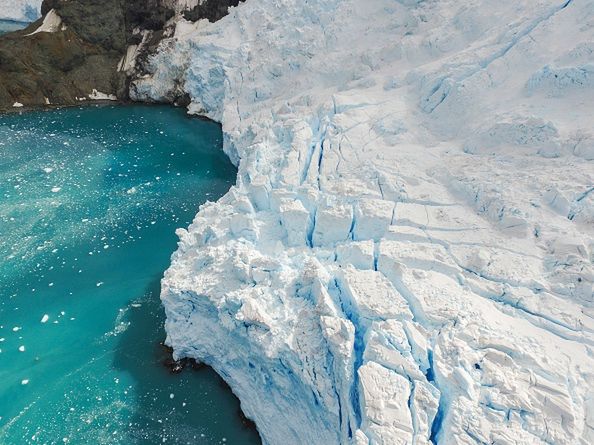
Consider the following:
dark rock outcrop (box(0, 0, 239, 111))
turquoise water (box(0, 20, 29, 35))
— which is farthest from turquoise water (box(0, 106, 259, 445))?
turquoise water (box(0, 20, 29, 35))

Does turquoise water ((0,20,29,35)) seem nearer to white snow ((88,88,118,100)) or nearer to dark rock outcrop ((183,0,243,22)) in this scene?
white snow ((88,88,118,100))

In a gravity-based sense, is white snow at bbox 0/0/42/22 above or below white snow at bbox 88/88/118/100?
above

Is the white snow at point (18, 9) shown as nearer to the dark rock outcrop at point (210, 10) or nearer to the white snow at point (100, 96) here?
the white snow at point (100, 96)

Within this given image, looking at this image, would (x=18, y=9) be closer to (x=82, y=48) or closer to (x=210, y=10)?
(x=82, y=48)

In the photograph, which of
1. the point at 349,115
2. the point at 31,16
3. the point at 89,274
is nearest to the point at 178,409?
the point at 89,274

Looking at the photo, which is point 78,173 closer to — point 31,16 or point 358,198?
point 358,198
